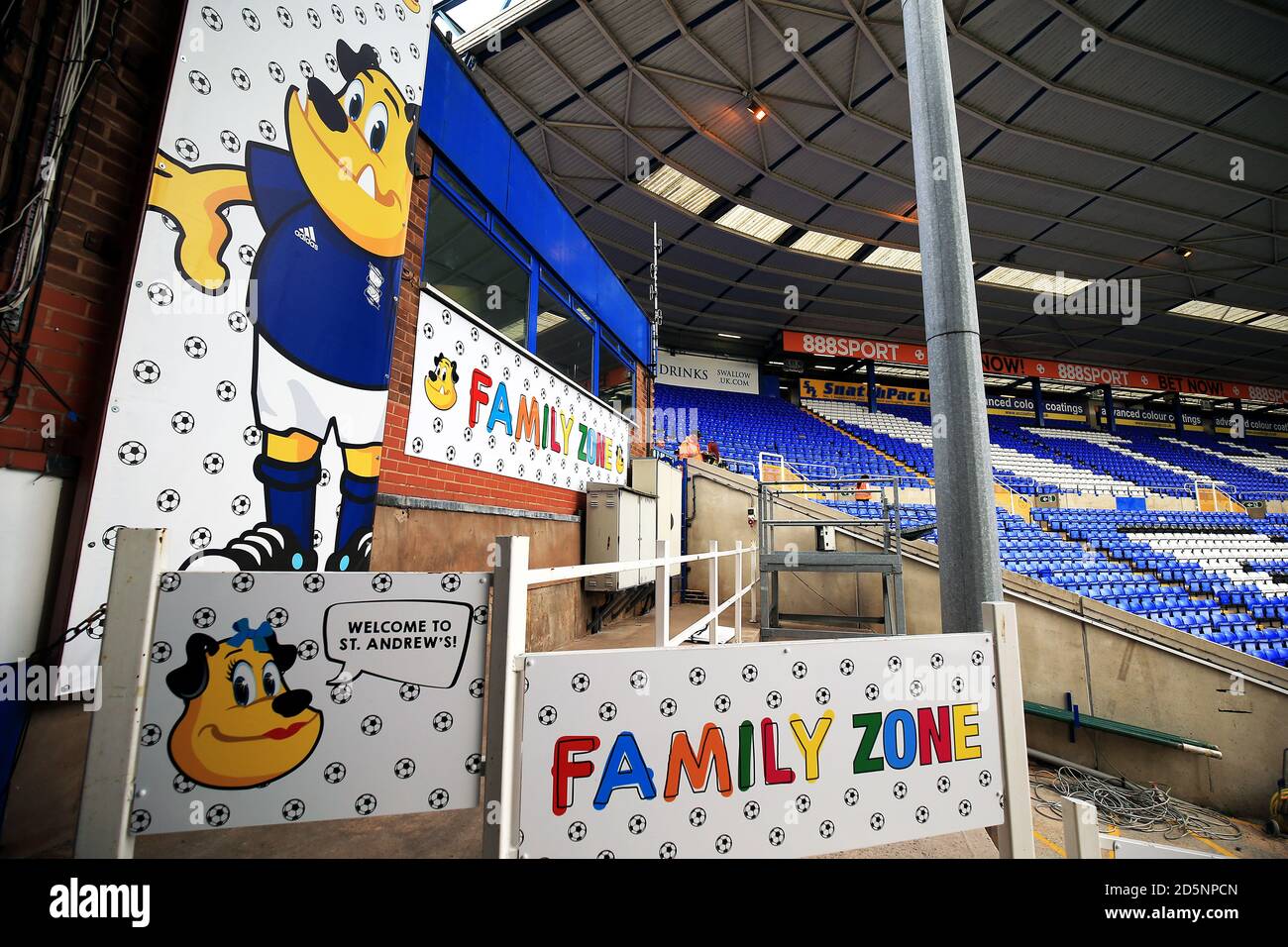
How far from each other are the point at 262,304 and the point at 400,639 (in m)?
2.43

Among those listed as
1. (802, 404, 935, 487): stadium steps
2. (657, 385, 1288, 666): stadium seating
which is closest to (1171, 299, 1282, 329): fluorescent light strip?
(657, 385, 1288, 666): stadium seating

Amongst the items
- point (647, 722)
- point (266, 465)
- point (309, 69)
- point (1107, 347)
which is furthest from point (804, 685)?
point (1107, 347)

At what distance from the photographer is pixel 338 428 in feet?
10.9

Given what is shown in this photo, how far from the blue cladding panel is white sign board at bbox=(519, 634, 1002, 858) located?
5048 mm

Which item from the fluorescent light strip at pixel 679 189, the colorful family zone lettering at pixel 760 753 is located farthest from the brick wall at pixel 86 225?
the fluorescent light strip at pixel 679 189

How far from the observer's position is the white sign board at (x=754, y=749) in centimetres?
142

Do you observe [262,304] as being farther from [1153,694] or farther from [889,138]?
[889,138]

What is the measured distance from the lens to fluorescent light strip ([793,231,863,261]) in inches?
668

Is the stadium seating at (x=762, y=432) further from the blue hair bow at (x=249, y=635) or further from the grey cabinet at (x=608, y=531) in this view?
the blue hair bow at (x=249, y=635)

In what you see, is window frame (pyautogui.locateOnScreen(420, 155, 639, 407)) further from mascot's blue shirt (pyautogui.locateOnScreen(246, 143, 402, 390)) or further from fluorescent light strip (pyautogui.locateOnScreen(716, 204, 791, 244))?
fluorescent light strip (pyautogui.locateOnScreen(716, 204, 791, 244))

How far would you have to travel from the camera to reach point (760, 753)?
1555 millimetres

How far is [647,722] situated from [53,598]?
8.46ft
